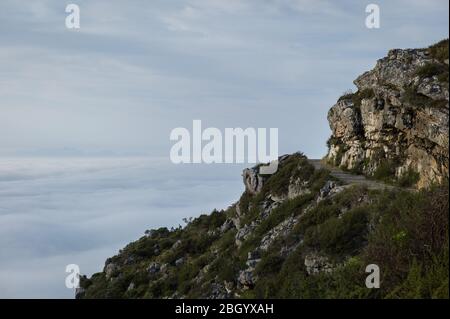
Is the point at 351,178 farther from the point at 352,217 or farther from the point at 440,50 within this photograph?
the point at 440,50

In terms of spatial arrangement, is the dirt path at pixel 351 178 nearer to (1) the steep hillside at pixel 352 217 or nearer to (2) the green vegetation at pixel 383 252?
(1) the steep hillside at pixel 352 217

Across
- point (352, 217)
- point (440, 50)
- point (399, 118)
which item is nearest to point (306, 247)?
point (352, 217)

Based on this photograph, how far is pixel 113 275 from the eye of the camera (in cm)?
4800

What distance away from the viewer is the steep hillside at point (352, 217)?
19453 mm

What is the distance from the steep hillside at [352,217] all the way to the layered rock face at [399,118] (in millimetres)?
68

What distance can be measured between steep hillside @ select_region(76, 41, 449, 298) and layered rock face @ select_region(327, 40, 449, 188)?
0.07 m

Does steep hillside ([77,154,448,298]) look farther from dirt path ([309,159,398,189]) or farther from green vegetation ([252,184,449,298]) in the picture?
dirt path ([309,159,398,189])

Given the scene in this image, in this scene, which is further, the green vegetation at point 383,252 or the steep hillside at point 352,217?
the steep hillside at point 352,217

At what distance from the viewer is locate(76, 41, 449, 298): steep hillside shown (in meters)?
19.5

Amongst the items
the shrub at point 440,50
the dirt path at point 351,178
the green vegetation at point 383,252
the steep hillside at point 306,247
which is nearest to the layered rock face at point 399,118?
the shrub at point 440,50

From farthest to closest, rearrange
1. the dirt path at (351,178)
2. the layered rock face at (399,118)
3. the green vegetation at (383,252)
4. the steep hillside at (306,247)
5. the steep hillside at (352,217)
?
the dirt path at (351,178)
the layered rock face at (399,118)
the steep hillside at (352,217)
the steep hillside at (306,247)
the green vegetation at (383,252)

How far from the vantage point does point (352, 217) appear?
2447cm
